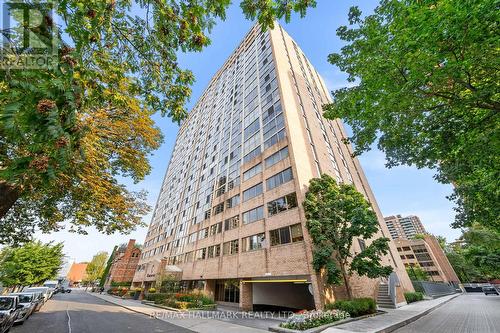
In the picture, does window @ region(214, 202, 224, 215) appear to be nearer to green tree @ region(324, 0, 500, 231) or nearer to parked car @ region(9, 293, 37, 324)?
parked car @ region(9, 293, 37, 324)

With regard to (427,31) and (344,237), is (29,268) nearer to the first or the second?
(344,237)

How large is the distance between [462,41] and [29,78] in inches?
373

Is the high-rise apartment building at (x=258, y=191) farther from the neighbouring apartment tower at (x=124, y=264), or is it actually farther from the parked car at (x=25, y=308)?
the neighbouring apartment tower at (x=124, y=264)

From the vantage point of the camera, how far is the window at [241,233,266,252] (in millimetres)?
20550

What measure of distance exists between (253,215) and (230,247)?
4.65 metres

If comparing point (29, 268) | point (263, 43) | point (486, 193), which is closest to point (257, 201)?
point (486, 193)

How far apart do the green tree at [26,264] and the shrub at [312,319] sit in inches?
1526

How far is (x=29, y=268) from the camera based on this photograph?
121ft

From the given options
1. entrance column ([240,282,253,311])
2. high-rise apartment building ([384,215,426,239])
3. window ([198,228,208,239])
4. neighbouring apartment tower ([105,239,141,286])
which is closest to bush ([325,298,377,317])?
entrance column ([240,282,253,311])

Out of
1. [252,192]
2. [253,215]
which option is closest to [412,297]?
[253,215]

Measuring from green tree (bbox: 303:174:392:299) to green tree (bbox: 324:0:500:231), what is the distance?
564 centimetres

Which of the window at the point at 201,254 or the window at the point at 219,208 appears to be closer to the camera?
the window at the point at 201,254

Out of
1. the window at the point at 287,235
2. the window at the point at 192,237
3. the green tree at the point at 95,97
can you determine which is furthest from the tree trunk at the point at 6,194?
the window at the point at 192,237

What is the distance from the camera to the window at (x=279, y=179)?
20328 mm
